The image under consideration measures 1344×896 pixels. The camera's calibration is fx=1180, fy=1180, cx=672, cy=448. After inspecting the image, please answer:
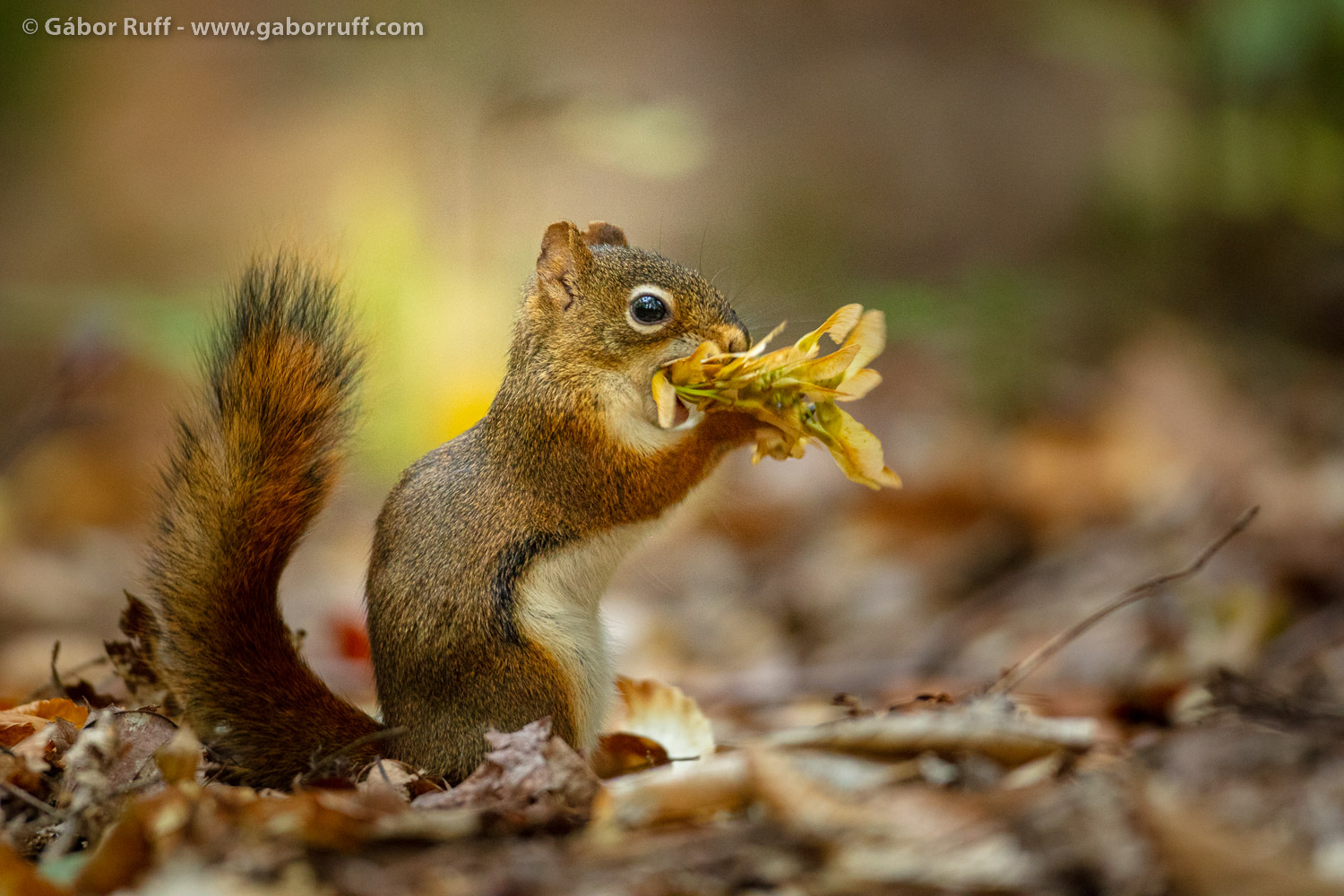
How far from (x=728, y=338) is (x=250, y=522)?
93cm

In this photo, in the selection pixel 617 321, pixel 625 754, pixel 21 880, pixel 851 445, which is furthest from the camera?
pixel 617 321

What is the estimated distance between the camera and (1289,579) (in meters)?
3.15

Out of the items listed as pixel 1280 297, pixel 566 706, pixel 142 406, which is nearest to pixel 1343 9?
pixel 1280 297

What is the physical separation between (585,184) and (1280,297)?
391cm

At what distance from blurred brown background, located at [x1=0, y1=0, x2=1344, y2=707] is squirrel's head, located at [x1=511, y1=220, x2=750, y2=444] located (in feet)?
0.82

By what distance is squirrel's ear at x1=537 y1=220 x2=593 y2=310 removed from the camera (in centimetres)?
234

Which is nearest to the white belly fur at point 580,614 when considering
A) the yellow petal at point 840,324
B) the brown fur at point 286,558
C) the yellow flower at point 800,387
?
the brown fur at point 286,558

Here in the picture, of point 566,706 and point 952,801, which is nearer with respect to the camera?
point 952,801

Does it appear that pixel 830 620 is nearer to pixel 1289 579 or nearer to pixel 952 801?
pixel 1289 579

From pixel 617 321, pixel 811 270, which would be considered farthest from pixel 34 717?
pixel 811 270

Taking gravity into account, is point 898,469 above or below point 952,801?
above

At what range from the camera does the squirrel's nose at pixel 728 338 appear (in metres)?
2.26

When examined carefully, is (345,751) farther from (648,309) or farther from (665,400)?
(648,309)

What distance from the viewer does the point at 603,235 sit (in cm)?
260
